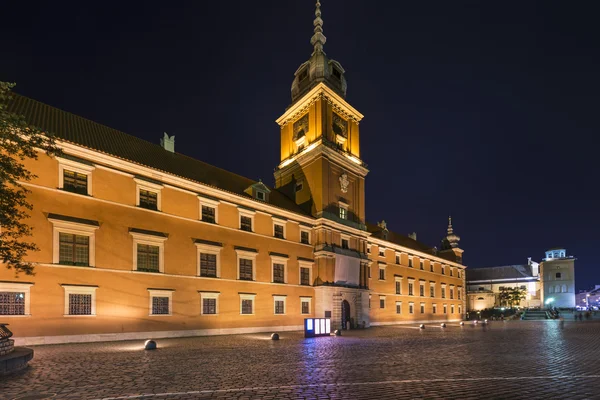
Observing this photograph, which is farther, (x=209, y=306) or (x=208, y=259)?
(x=208, y=259)

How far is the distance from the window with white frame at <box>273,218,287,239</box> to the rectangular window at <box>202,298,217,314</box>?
28.9 feet

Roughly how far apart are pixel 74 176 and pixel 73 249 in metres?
4.42

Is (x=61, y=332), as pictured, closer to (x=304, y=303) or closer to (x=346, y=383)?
(x=346, y=383)

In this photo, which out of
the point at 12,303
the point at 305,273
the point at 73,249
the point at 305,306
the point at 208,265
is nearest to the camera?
the point at 12,303

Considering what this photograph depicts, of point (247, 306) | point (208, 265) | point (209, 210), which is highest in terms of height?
point (209, 210)

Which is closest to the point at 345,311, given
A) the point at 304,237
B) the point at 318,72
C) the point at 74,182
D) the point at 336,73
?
the point at 304,237

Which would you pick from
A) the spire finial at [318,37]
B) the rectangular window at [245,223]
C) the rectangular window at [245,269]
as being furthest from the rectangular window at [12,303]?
the spire finial at [318,37]

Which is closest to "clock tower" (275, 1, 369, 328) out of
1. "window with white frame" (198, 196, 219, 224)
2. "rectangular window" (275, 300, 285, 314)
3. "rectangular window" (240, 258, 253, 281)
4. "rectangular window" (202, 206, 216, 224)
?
"rectangular window" (275, 300, 285, 314)

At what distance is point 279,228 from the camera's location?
116 feet

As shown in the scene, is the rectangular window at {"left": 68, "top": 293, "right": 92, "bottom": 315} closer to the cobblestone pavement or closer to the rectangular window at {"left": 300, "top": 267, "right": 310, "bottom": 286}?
the cobblestone pavement

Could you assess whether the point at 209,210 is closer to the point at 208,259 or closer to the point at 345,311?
the point at 208,259

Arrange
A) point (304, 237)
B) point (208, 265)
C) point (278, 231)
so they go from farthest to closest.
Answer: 1. point (304, 237)
2. point (278, 231)
3. point (208, 265)

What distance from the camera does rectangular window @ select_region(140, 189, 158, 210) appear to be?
2556 centimetres

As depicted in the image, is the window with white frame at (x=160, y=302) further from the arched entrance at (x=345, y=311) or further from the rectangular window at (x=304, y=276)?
the arched entrance at (x=345, y=311)
